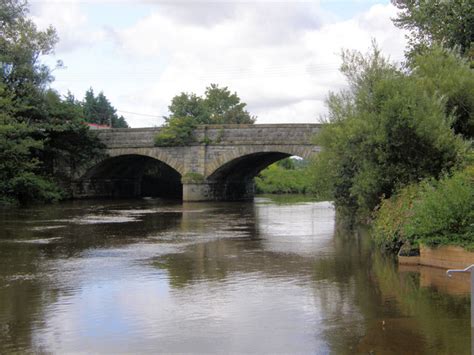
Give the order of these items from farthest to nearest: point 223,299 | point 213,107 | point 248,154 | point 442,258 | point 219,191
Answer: point 213,107, point 219,191, point 248,154, point 442,258, point 223,299

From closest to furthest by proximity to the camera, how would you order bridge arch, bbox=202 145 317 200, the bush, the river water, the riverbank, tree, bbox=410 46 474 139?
1. the river water
2. the riverbank
3. the bush
4. tree, bbox=410 46 474 139
5. bridge arch, bbox=202 145 317 200

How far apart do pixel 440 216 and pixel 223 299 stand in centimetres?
457

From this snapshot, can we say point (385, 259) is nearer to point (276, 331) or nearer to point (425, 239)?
point (425, 239)

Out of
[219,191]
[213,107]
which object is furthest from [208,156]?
[213,107]

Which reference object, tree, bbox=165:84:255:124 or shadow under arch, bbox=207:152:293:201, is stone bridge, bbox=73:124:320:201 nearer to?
shadow under arch, bbox=207:152:293:201

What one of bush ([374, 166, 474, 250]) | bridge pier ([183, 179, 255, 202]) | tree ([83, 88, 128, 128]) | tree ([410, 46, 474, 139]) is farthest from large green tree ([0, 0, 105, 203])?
tree ([83, 88, 128, 128])

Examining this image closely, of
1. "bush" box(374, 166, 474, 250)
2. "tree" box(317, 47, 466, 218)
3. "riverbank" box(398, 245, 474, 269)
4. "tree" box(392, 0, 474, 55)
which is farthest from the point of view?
"tree" box(392, 0, 474, 55)

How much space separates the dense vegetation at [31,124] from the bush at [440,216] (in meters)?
24.8

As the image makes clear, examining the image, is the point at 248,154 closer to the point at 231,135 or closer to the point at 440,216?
the point at 231,135

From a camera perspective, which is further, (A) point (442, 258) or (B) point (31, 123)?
(B) point (31, 123)

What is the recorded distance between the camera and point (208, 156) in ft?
129

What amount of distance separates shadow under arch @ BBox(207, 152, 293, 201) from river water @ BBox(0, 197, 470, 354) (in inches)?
880

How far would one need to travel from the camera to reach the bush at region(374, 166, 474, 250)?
11281mm

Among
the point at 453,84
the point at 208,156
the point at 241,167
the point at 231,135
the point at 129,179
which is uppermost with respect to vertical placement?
the point at 231,135
